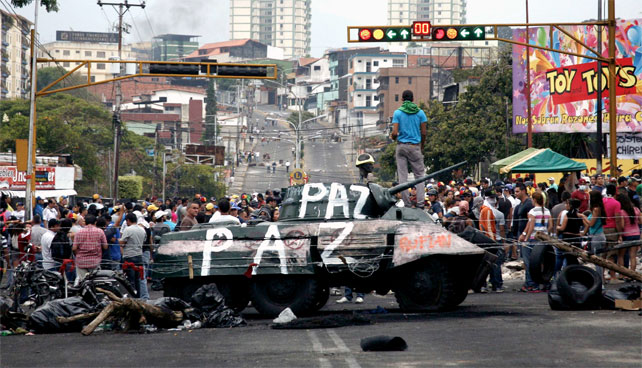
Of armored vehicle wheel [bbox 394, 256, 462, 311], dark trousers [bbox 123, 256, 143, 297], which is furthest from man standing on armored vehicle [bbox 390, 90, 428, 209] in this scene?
dark trousers [bbox 123, 256, 143, 297]

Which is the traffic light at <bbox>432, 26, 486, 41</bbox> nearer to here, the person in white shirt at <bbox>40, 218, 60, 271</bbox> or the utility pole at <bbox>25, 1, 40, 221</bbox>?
the person in white shirt at <bbox>40, 218, 60, 271</bbox>

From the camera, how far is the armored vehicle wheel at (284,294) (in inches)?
574

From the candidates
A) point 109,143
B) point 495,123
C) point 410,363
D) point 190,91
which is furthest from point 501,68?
point 190,91

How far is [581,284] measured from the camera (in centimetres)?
1433

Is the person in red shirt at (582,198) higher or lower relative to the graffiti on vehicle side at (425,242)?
higher

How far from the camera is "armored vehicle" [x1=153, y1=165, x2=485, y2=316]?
14250mm

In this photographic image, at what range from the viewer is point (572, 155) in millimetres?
44062

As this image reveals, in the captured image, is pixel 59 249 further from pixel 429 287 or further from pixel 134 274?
pixel 429 287

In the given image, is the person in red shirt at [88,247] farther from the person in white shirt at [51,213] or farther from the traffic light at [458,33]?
the traffic light at [458,33]

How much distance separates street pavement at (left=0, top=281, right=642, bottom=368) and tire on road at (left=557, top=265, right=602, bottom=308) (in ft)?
1.04

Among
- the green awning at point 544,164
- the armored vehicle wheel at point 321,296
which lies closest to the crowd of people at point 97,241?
the armored vehicle wheel at point 321,296

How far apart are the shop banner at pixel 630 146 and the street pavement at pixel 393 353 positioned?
66.4 ft

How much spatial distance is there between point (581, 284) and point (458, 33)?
1181 cm

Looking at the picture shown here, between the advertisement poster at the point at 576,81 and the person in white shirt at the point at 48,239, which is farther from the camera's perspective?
the advertisement poster at the point at 576,81
